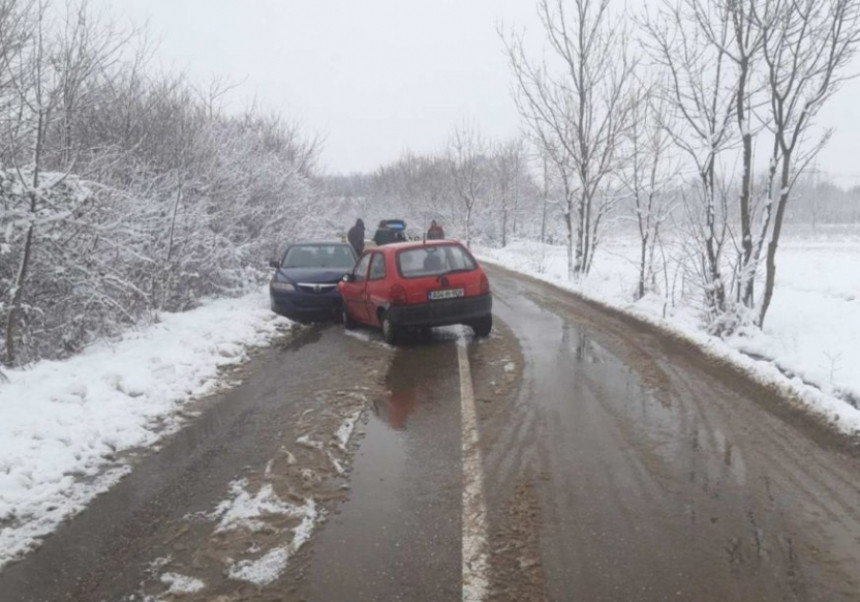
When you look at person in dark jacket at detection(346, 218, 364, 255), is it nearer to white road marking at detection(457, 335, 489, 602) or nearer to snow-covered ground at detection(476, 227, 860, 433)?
snow-covered ground at detection(476, 227, 860, 433)

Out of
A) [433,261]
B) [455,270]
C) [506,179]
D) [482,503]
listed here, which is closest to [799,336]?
[455,270]

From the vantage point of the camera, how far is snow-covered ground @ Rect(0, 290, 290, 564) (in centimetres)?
426

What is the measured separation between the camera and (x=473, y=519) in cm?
383

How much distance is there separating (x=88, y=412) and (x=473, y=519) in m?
4.15

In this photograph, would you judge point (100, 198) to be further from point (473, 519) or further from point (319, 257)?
point (473, 519)

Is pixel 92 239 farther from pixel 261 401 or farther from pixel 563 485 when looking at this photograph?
pixel 563 485

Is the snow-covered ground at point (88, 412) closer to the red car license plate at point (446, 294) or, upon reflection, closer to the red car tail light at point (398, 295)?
the red car tail light at point (398, 295)

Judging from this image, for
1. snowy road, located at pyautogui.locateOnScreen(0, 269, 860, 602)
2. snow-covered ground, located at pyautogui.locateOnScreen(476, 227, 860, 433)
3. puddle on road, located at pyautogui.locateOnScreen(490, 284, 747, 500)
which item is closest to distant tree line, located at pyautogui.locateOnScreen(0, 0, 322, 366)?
snowy road, located at pyautogui.locateOnScreen(0, 269, 860, 602)

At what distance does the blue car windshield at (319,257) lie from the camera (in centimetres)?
1356

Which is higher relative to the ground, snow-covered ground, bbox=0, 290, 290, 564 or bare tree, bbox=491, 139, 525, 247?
bare tree, bbox=491, 139, 525, 247

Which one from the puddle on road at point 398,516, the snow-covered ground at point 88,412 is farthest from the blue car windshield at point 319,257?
the puddle on road at point 398,516

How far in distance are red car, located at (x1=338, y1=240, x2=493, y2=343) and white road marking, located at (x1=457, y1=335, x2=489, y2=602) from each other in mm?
3420

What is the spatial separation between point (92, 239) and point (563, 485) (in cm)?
792

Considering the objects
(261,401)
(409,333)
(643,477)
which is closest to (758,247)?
(409,333)
